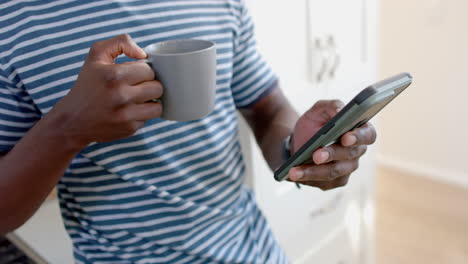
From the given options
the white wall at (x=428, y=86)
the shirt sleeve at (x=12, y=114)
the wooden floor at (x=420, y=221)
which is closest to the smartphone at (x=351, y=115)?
the shirt sleeve at (x=12, y=114)

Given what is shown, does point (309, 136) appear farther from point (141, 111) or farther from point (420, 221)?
point (420, 221)

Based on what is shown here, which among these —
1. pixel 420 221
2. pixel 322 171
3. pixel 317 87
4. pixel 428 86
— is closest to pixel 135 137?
pixel 322 171

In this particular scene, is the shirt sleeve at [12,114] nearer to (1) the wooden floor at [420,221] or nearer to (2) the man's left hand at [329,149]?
(2) the man's left hand at [329,149]

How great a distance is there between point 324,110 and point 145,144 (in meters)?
0.26

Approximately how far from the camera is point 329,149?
0.55 m

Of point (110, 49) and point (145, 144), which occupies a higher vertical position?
point (110, 49)

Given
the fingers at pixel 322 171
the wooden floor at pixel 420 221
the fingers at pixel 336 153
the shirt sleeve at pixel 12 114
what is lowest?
the wooden floor at pixel 420 221

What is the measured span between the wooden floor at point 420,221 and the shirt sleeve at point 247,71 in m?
1.36

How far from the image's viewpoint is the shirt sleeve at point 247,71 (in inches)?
27.9

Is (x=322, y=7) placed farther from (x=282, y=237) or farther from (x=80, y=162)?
(x=80, y=162)

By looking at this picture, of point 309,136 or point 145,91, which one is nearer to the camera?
point 145,91

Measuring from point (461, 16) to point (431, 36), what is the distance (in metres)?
0.19

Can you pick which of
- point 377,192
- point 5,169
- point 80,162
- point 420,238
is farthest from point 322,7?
point 377,192

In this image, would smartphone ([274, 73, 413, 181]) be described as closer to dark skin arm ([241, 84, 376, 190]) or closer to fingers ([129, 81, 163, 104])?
dark skin arm ([241, 84, 376, 190])
